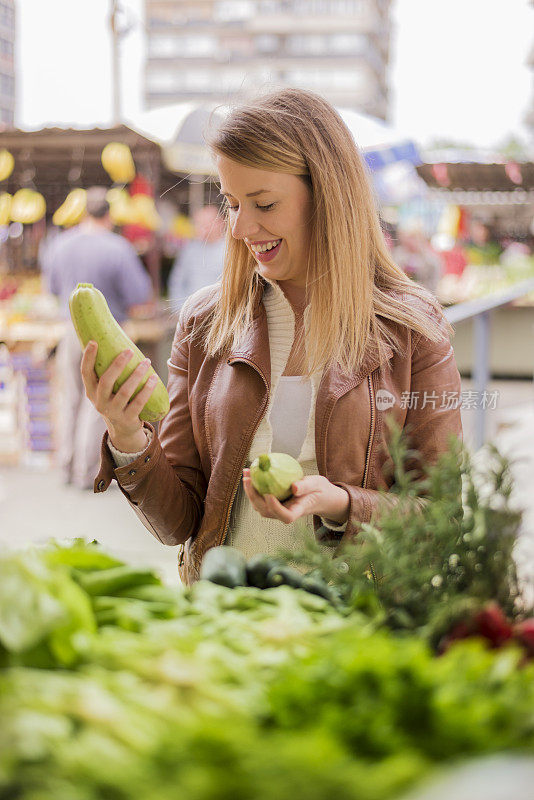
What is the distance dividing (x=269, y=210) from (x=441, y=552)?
0.87m

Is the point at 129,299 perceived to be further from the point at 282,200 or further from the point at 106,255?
the point at 282,200

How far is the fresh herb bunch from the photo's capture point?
110 cm

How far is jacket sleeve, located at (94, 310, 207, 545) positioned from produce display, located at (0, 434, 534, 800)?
553 millimetres

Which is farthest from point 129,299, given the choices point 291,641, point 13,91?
point 291,641

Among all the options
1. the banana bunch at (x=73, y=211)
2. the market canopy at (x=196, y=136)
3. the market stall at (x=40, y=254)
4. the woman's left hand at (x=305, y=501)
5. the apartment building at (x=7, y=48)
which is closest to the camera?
the woman's left hand at (x=305, y=501)

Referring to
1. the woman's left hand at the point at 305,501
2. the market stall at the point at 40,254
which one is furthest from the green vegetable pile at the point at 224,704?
the market stall at the point at 40,254

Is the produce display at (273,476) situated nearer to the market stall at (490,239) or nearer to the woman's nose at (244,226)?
the woman's nose at (244,226)

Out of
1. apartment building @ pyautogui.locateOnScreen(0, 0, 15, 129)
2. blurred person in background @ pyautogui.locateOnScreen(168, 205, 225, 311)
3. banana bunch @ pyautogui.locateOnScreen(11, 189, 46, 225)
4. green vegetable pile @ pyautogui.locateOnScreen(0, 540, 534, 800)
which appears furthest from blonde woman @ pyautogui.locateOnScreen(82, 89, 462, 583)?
banana bunch @ pyautogui.locateOnScreen(11, 189, 46, 225)

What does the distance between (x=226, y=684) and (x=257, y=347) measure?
3.59 feet

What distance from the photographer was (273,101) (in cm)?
176

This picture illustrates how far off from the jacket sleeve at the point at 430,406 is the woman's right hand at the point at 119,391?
0.44 m

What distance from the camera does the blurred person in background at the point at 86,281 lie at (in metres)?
6.00

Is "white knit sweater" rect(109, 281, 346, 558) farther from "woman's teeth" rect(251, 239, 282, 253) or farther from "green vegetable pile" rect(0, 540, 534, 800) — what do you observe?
"green vegetable pile" rect(0, 540, 534, 800)

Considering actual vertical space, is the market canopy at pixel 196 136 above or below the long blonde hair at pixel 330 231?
above
